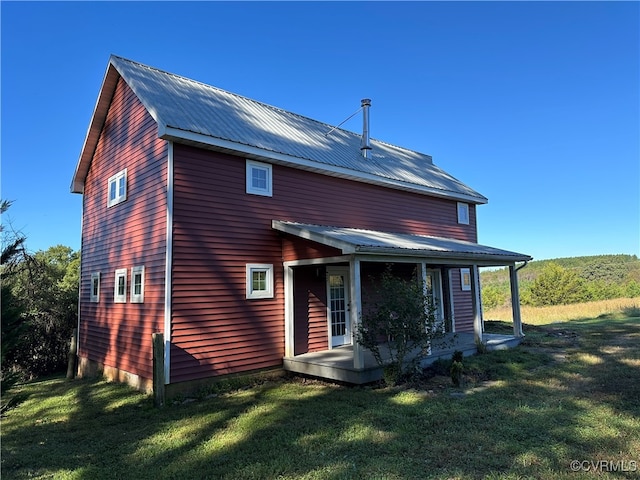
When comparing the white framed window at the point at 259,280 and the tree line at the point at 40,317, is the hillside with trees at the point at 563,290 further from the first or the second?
the tree line at the point at 40,317

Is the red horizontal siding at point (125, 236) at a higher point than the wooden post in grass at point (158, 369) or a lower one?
higher

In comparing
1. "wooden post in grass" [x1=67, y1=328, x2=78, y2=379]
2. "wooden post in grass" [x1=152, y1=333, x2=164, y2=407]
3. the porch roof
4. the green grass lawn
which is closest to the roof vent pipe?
the porch roof

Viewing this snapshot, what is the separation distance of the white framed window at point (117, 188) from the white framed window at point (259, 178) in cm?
321

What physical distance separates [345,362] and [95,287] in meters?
7.45

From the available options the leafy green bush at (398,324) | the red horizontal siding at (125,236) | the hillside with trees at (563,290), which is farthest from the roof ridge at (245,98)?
the hillside with trees at (563,290)

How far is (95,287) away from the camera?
1098 centimetres

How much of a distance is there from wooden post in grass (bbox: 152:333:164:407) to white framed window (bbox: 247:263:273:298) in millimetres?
2111

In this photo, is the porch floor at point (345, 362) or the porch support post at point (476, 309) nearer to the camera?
the porch floor at point (345, 362)

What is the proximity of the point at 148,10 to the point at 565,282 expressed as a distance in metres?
44.2

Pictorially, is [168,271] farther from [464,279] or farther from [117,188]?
[464,279]

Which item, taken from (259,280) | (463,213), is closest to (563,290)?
(463,213)

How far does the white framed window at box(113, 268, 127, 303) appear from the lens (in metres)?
9.22

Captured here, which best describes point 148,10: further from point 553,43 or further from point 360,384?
point 553,43

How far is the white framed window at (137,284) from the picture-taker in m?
8.45
